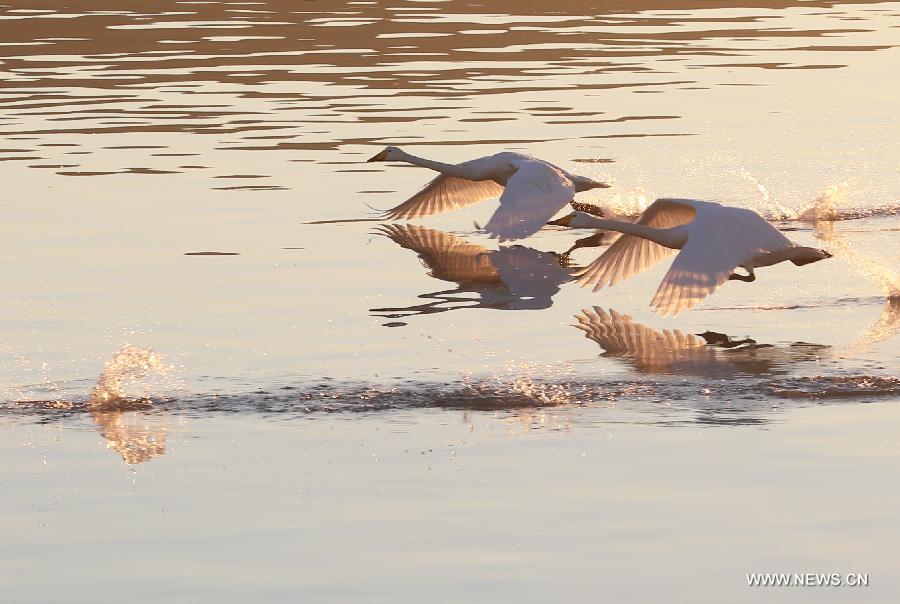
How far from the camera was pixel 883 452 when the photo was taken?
35.2ft

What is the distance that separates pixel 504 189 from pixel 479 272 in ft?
5.92

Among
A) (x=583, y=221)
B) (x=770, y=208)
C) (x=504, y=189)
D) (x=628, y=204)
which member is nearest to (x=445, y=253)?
(x=504, y=189)

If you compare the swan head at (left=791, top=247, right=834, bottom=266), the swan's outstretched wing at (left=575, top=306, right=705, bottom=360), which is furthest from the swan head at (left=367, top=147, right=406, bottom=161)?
the swan head at (left=791, top=247, right=834, bottom=266)

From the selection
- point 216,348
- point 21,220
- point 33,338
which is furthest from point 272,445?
point 21,220

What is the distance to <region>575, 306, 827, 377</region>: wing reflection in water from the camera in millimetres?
13117

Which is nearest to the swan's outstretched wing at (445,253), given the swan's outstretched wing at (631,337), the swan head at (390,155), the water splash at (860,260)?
the swan head at (390,155)

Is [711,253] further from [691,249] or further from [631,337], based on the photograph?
[631,337]

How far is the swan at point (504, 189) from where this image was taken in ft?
58.4

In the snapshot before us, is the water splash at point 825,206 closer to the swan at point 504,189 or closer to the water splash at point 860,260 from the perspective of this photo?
the water splash at point 860,260

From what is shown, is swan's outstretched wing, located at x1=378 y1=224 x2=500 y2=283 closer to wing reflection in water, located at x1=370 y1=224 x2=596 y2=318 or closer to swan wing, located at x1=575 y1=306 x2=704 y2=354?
wing reflection in water, located at x1=370 y1=224 x2=596 y2=318

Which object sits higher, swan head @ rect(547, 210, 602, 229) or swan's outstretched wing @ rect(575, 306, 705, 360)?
swan head @ rect(547, 210, 602, 229)

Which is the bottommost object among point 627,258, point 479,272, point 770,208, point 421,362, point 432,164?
point 421,362

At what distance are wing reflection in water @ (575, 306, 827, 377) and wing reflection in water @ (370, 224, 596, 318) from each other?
1.26m

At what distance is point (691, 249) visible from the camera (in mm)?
14438
